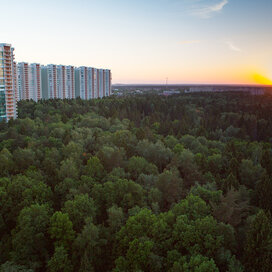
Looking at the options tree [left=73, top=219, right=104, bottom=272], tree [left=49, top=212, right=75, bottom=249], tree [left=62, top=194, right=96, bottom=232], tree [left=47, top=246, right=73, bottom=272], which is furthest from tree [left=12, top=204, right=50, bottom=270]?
tree [left=73, top=219, right=104, bottom=272]

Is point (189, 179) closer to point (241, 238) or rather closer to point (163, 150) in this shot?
point (163, 150)

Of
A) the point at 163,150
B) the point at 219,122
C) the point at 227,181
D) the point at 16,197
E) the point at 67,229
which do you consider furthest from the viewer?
the point at 219,122

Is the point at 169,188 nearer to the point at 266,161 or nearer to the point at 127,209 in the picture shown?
the point at 127,209

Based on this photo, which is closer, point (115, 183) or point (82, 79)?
point (115, 183)

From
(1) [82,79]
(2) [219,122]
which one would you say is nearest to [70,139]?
(2) [219,122]

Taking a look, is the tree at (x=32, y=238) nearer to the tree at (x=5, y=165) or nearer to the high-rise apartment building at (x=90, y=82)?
the tree at (x=5, y=165)

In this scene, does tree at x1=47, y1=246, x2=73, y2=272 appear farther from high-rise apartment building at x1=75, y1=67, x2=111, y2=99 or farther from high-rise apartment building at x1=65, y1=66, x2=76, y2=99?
high-rise apartment building at x1=75, y1=67, x2=111, y2=99
